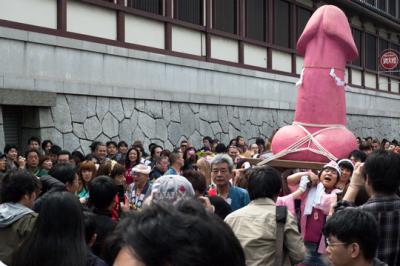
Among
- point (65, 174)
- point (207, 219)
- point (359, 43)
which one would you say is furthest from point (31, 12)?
point (359, 43)

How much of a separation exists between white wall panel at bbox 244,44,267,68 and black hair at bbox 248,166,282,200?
40.7 feet

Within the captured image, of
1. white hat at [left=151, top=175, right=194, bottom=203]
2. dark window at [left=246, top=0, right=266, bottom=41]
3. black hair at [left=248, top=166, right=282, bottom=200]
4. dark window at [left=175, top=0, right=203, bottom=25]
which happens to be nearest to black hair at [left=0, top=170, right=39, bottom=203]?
white hat at [left=151, top=175, right=194, bottom=203]

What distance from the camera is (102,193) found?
165 inches

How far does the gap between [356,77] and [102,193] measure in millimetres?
19904

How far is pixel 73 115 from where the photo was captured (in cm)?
1083

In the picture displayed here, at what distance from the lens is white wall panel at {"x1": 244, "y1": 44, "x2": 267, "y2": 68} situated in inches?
650

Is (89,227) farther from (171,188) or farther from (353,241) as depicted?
(353,241)

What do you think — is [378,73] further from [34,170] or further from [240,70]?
[34,170]

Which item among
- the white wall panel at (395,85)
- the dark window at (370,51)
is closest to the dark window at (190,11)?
the dark window at (370,51)

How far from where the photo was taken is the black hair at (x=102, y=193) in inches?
165

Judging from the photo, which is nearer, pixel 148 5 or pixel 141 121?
pixel 141 121

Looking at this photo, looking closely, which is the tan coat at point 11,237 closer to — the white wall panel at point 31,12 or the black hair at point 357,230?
the black hair at point 357,230

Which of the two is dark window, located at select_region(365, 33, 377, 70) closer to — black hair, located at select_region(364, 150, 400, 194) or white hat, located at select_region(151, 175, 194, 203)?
black hair, located at select_region(364, 150, 400, 194)

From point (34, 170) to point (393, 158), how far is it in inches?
211
